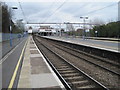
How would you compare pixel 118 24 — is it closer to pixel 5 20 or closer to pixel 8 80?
pixel 5 20

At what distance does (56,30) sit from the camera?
112 m

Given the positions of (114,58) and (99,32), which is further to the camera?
(99,32)

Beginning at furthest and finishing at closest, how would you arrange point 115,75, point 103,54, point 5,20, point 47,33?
1. point 47,33
2. point 5,20
3. point 103,54
4. point 115,75

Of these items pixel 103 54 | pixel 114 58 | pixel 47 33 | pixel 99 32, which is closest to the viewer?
pixel 114 58

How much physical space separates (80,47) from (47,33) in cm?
8197

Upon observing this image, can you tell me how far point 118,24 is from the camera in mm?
48031

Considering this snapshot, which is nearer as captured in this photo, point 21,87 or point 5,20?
point 21,87

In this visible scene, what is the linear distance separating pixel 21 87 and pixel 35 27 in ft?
355

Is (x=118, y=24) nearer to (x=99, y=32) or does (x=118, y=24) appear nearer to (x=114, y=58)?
(x=99, y=32)

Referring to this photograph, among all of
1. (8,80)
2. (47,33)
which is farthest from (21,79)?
(47,33)

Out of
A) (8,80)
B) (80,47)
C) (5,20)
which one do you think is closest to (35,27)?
(5,20)

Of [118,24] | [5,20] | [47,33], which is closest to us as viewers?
[118,24]

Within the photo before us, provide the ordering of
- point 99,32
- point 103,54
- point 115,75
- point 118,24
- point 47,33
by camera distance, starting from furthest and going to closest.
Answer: point 47,33 < point 99,32 < point 118,24 < point 103,54 < point 115,75

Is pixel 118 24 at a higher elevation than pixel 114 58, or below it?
higher
